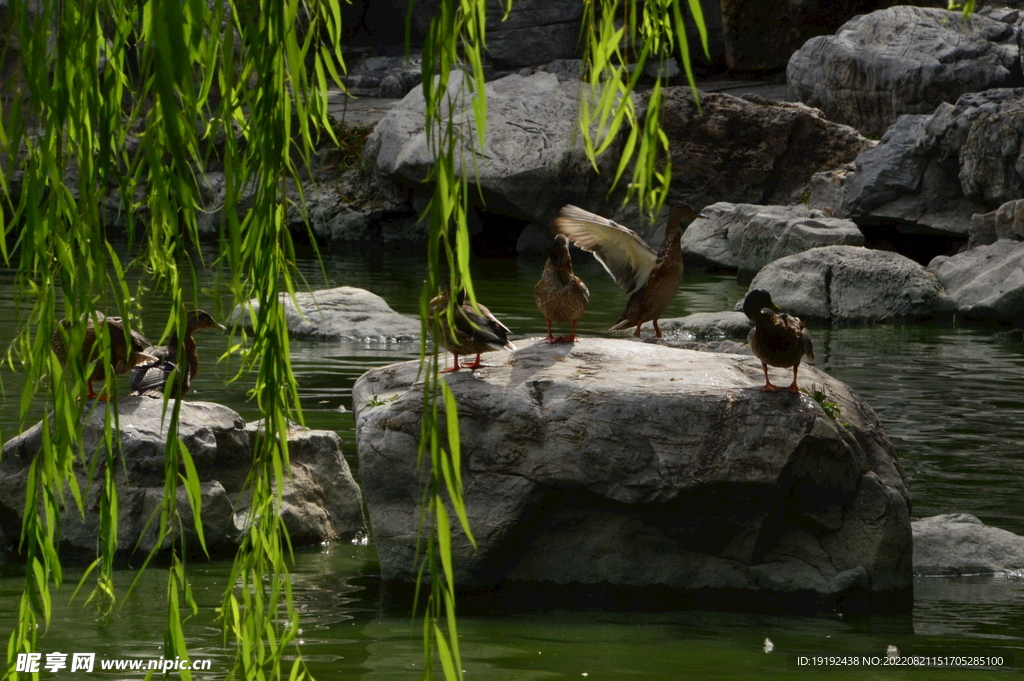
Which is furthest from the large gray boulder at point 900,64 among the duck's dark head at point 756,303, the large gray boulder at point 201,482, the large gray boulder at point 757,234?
the large gray boulder at point 201,482

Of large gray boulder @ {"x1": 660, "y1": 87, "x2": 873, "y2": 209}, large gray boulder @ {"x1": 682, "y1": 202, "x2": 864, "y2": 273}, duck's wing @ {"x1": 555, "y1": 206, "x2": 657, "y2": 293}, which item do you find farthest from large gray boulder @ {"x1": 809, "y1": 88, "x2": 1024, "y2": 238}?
duck's wing @ {"x1": 555, "y1": 206, "x2": 657, "y2": 293}

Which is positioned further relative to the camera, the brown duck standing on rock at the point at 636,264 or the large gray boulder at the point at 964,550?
the brown duck standing on rock at the point at 636,264

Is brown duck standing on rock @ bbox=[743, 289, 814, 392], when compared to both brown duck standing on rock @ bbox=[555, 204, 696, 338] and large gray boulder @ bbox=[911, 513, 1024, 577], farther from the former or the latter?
brown duck standing on rock @ bbox=[555, 204, 696, 338]

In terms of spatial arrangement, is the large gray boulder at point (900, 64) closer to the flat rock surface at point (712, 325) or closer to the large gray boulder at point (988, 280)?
the large gray boulder at point (988, 280)

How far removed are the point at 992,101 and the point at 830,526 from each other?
17.4 metres

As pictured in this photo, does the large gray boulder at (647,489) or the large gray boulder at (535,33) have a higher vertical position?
the large gray boulder at (535,33)

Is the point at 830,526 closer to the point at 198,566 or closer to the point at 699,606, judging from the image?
the point at 699,606

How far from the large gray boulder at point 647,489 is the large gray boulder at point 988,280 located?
10.8 meters

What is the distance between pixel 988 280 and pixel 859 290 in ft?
5.76

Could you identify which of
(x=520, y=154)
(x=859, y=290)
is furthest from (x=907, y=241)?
(x=520, y=154)

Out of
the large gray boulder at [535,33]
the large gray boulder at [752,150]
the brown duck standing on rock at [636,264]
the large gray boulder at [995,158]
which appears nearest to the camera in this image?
the brown duck standing on rock at [636,264]

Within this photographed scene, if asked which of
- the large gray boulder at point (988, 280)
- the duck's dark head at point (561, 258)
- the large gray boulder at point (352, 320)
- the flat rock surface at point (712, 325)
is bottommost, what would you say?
the large gray boulder at point (352, 320)

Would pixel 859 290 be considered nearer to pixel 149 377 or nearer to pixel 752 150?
pixel 752 150

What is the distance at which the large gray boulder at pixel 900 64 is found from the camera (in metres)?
25.3
